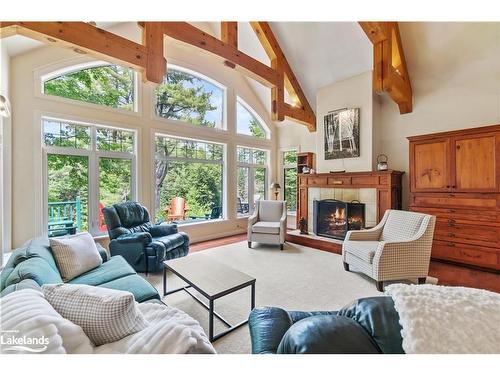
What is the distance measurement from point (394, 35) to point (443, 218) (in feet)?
9.74

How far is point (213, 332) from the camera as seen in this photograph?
6.09 feet

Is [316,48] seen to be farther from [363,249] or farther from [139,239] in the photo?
[139,239]

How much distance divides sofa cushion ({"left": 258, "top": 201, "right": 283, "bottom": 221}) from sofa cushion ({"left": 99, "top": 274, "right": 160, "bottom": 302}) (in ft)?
10.3

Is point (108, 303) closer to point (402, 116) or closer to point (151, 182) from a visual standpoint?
point (151, 182)

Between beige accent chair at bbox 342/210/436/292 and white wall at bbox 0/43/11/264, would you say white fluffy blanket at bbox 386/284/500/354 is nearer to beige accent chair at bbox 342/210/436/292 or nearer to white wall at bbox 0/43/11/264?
beige accent chair at bbox 342/210/436/292

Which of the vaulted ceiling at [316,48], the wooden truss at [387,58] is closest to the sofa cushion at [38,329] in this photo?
the vaulted ceiling at [316,48]

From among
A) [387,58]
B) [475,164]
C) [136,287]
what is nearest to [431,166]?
[475,164]

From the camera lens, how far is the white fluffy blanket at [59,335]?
759mm

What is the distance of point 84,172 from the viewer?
3721 mm

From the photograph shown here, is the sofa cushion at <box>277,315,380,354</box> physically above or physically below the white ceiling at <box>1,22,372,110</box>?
below

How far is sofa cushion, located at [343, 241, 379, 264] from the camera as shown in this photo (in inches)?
108

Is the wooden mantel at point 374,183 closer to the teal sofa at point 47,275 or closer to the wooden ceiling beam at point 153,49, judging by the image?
the wooden ceiling beam at point 153,49

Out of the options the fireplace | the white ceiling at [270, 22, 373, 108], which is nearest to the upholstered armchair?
the fireplace
